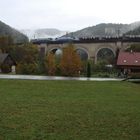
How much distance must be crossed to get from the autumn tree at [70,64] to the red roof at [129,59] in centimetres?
656

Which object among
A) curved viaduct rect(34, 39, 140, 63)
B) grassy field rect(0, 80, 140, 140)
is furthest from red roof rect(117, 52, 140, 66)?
grassy field rect(0, 80, 140, 140)

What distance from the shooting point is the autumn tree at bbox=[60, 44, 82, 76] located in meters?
45.6

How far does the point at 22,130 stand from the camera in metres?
8.09

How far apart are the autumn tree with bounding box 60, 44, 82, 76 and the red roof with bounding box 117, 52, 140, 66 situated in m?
6.56

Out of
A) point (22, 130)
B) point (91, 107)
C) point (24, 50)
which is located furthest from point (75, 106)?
point (24, 50)

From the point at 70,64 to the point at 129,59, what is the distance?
30.0 feet

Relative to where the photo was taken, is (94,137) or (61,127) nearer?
(94,137)

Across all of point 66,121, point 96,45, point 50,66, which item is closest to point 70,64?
point 50,66

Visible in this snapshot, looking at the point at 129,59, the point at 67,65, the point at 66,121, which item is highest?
the point at 66,121

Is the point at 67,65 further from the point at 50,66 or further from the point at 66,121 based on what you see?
the point at 66,121

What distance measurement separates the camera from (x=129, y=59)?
50.1 meters

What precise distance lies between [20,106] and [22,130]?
3522 millimetres

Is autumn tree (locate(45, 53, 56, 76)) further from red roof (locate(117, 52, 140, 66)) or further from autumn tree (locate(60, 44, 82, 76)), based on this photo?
red roof (locate(117, 52, 140, 66))

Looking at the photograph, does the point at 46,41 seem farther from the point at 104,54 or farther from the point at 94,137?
the point at 94,137
